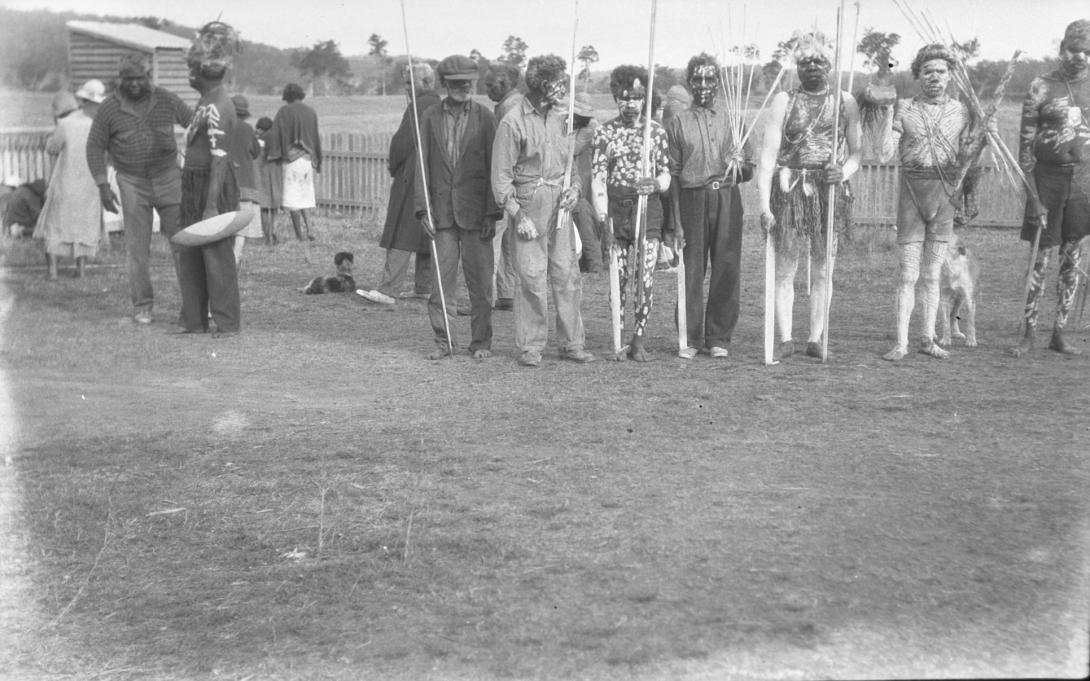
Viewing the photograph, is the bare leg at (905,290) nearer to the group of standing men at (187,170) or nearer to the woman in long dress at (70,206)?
the group of standing men at (187,170)

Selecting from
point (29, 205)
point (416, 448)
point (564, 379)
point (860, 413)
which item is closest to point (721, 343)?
point (564, 379)

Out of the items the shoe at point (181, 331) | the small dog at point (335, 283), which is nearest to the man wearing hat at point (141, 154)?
the shoe at point (181, 331)

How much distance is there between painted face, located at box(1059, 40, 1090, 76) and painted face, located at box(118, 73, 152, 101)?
6.28 m

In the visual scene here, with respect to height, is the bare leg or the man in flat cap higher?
the man in flat cap

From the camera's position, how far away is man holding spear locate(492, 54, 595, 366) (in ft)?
28.0

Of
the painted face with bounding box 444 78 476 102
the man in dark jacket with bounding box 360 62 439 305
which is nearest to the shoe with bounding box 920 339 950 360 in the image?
the painted face with bounding box 444 78 476 102

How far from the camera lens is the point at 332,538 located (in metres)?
5.32

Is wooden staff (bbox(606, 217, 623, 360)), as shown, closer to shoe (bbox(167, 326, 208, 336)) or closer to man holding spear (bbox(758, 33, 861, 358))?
man holding spear (bbox(758, 33, 861, 358))

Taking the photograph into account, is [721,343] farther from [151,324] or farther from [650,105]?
[151,324]

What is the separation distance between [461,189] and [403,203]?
7.85 ft

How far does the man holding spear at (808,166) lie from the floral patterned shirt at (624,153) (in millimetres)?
669

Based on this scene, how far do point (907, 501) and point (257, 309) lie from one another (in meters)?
7.29

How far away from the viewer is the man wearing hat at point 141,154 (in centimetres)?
1030

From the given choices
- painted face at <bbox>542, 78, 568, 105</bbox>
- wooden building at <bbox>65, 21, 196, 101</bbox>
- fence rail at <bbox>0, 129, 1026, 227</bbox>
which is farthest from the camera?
fence rail at <bbox>0, 129, 1026, 227</bbox>
